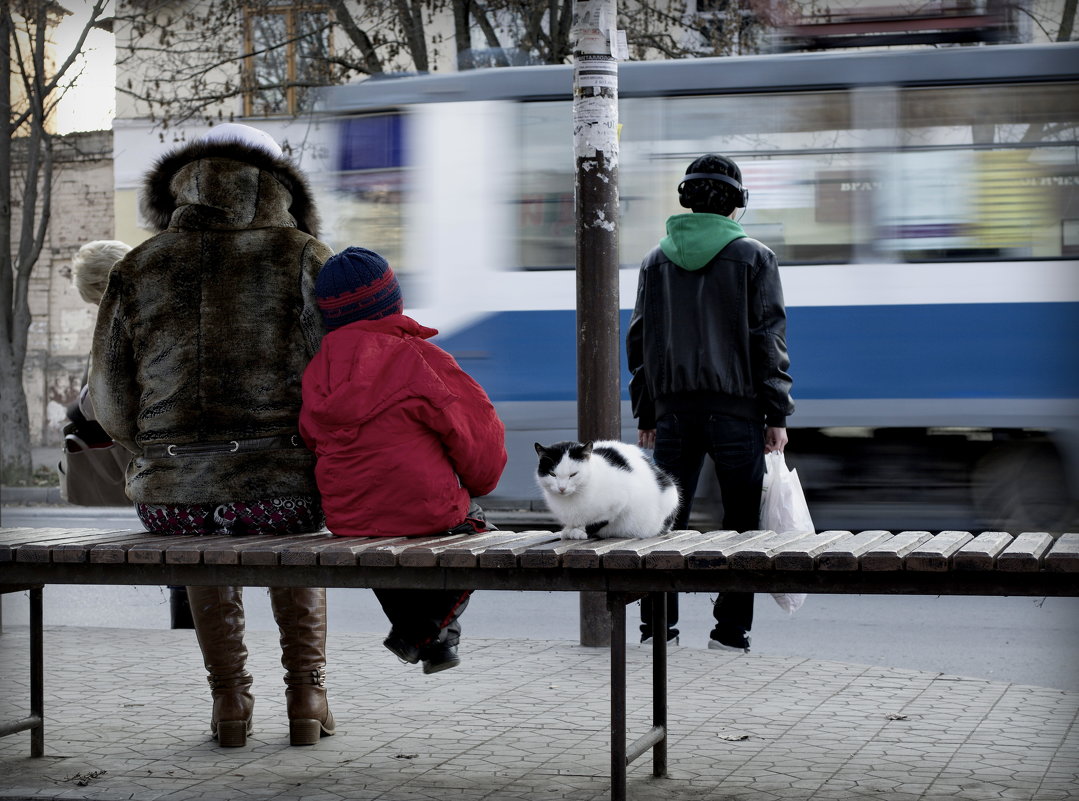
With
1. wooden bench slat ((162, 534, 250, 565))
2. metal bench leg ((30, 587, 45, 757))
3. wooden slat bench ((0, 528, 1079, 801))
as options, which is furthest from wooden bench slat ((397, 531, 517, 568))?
metal bench leg ((30, 587, 45, 757))

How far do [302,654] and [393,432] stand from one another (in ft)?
3.58

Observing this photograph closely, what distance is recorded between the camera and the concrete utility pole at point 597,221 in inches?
282

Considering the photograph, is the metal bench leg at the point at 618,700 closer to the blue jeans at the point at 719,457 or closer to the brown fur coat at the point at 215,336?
the brown fur coat at the point at 215,336

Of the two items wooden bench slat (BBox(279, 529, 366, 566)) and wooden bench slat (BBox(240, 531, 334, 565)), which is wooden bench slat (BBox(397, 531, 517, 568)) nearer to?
wooden bench slat (BBox(279, 529, 366, 566))

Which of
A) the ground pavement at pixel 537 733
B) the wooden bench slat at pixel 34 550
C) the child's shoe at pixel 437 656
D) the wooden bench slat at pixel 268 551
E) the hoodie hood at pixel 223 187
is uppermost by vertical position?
the hoodie hood at pixel 223 187

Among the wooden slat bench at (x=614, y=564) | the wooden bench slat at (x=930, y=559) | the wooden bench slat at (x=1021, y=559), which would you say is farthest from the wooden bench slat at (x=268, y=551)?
the wooden bench slat at (x=1021, y=559)

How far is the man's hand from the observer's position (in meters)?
6.31

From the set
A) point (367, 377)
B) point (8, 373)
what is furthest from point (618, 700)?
point (8, 373)

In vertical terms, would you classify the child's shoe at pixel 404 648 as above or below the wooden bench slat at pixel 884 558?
below

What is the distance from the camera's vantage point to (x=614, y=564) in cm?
412

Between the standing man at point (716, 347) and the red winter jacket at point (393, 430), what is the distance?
5.84 feet

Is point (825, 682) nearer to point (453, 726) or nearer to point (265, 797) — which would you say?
point (453, 726)

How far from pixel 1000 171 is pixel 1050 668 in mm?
5055

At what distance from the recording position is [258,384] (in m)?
4.76
